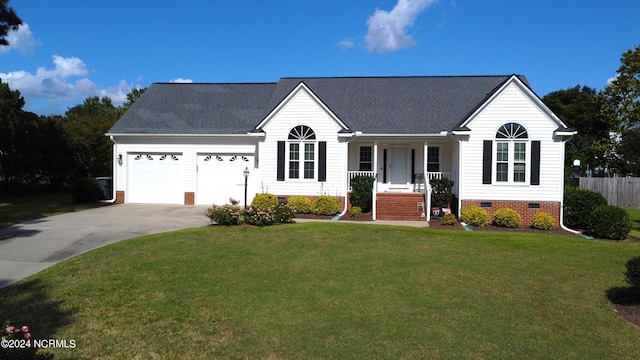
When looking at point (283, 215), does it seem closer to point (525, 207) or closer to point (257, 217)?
point (257, 217)

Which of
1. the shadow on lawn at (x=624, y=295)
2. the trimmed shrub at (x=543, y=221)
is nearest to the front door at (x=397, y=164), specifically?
the trimmed shrub at (x=543, y=221)

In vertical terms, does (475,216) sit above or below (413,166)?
below

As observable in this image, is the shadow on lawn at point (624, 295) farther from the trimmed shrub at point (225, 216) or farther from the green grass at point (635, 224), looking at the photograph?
the trimmed shrub at point (225, 216)

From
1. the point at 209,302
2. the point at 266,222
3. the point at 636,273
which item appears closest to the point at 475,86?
the point at 266,222

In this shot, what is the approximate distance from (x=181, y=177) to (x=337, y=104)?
824 cm

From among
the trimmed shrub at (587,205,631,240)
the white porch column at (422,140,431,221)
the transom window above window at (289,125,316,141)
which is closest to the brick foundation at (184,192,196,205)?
the transom window above window at (289,125,316,141)

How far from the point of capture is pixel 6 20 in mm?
18391

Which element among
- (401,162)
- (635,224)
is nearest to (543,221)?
(635,224)

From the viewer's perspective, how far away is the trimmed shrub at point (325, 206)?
17.7 metres

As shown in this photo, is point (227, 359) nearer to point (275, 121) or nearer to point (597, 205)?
point (275, 121)

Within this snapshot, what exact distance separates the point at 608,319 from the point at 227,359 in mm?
5621

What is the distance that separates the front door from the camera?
66.8 ft

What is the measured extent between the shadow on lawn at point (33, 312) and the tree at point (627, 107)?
34.0 meters

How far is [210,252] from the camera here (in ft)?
33.8
